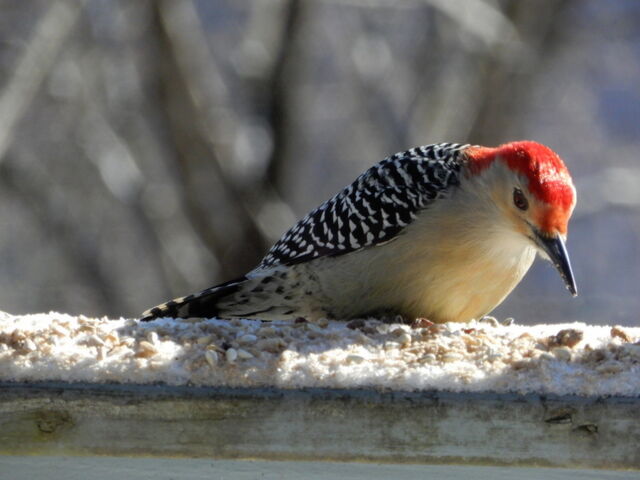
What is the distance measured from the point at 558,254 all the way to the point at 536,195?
0.71 feet

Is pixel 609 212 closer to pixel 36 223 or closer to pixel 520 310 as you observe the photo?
pixel 520 310

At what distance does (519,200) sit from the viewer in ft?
12.5

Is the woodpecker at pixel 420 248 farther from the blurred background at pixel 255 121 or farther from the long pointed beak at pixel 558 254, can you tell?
the blurred background at pixel 255 121

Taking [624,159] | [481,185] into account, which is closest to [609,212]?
[624,159]

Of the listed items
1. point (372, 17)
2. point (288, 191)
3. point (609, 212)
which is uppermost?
point (372, 17)

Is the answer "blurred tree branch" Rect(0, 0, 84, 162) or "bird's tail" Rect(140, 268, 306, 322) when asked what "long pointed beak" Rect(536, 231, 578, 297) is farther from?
"blurred tree branch" Rect(0, 0, 84, 162)

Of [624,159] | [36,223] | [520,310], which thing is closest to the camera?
[36,223]

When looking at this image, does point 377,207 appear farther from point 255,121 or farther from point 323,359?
point 255,121

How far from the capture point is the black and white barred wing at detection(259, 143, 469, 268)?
13.5 feet

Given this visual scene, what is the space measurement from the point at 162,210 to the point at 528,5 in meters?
3.47

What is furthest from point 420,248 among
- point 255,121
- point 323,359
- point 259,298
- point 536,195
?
point 255,121

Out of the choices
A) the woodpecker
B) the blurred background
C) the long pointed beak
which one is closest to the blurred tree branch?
the blurred background

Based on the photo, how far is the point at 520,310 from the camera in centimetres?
1070

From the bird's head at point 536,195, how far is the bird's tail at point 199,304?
3.47 feet
